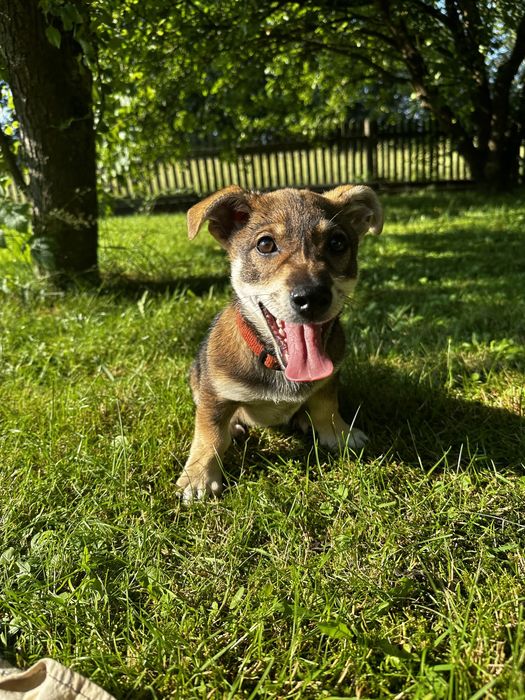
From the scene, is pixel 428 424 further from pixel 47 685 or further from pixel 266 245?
pixel 47 685

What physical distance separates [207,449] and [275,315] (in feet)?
2.65

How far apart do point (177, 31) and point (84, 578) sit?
700 cm

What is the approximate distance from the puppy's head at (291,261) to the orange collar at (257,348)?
1.9 inches

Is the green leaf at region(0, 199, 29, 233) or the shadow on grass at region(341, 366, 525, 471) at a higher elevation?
the green leaf at region(0, 199, 29, 233)

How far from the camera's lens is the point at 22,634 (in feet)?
5.89

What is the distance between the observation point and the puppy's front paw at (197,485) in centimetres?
246

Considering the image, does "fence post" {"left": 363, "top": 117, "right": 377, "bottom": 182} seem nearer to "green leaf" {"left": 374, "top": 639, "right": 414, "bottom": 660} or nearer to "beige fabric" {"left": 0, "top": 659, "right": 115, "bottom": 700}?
"green leaf" {"left": 374, "top": 639, "right": 414, "bottom": 660}

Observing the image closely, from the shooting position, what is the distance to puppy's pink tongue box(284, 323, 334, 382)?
2422mm

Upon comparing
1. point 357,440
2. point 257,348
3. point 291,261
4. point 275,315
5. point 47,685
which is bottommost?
point 357,440

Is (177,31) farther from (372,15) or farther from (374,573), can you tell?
(374,573)

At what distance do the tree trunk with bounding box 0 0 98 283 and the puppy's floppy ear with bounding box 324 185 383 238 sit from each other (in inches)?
112

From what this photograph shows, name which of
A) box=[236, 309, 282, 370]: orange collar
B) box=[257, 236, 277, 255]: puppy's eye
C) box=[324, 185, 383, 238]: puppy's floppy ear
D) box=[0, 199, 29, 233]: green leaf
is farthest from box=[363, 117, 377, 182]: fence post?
box=[236, 309, 282, 370]: orange collar

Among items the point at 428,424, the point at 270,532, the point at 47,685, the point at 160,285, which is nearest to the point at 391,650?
the point at 270,532

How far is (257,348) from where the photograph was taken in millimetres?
2600
